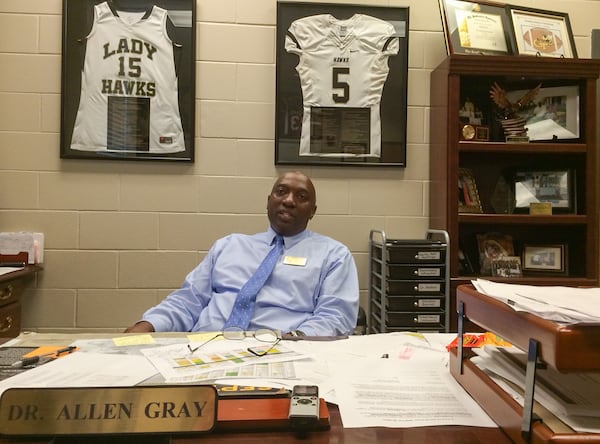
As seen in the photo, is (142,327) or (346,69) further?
(346,69)

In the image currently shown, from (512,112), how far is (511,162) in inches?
11.7

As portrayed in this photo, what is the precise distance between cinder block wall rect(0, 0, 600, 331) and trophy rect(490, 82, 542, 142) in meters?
0.37

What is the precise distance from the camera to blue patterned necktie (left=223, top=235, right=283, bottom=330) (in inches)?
76.4

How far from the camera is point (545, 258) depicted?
2623 millimetres

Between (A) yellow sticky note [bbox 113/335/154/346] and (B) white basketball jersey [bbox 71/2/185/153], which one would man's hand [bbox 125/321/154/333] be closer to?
(A) yellow sticky note [bbox 113/335/154/346]

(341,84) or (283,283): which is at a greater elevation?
(341,84)

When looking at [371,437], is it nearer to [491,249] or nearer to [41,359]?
[41,359]

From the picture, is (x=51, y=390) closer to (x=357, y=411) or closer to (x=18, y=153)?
(x=357, y=411)

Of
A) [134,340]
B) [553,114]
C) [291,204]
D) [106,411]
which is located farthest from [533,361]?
[553,114]

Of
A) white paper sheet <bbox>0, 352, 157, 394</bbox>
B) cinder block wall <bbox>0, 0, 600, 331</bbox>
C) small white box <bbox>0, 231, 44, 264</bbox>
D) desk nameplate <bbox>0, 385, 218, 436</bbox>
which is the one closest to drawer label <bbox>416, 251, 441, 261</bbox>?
cinder block wall <bbox>0, 0, 600, 331</bbox>

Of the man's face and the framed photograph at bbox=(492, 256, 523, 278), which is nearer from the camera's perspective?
the man's face

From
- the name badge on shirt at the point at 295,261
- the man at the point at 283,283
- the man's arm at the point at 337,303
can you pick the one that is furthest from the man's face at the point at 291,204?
the man's arm at the point at 337,303

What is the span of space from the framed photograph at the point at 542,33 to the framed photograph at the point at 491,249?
1.00 metres

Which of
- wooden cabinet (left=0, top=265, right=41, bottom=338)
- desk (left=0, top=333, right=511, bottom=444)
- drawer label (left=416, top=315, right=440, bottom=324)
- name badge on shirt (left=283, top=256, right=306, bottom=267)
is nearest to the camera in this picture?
desk (left=0, top=333, right=511, bottom=444)
